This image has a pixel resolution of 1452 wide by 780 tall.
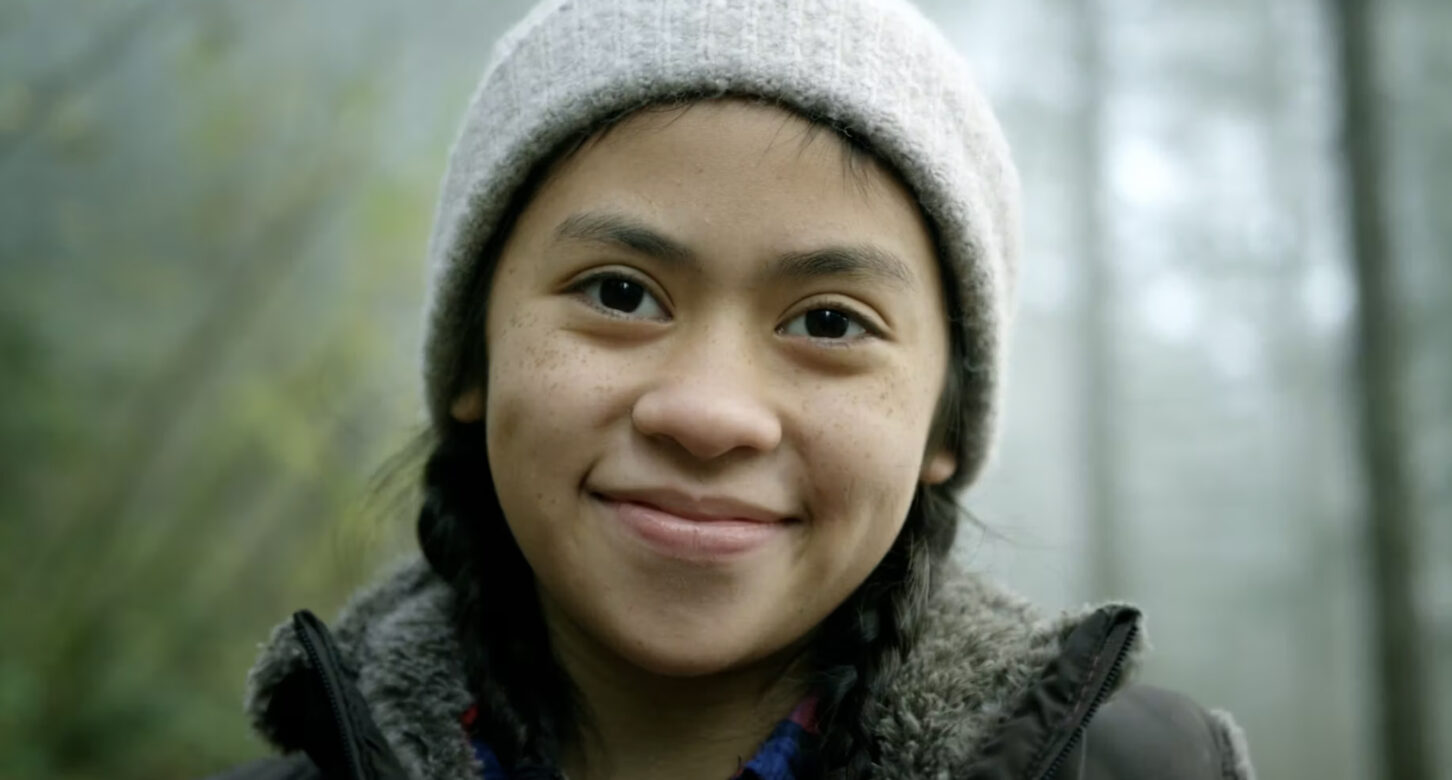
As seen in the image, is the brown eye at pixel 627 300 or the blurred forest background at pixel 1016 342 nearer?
the brown eye at pixel 627 300

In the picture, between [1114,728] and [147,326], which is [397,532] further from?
[147,326]

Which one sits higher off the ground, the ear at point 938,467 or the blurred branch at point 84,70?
the blurred branch at point 84,70

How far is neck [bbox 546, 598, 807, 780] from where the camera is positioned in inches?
47.7

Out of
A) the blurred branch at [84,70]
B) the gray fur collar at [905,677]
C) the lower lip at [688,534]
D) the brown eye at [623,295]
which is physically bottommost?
the gray fur collar at [905,677]

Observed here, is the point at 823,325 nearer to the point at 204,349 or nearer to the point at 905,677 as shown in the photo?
the point at 905,677

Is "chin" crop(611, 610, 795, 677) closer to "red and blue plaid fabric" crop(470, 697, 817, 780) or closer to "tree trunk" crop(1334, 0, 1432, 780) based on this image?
"red and blue plaid fabric" crop(470, 697, 817, 780)

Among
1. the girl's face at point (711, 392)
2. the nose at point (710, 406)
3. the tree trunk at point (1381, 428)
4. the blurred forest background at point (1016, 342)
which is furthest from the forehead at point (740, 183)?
the tree trunk at point (1381, 428)

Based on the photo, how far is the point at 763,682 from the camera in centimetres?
124

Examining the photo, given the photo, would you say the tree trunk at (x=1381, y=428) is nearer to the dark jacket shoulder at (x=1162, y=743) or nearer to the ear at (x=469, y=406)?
the dark jacket shoulder at (x=1162, y=743)

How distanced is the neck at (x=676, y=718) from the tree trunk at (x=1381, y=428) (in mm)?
3068

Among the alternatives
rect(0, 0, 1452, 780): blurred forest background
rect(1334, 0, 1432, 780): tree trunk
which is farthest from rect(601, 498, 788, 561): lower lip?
rect(1334, 0, 1432, 780): tree trunk

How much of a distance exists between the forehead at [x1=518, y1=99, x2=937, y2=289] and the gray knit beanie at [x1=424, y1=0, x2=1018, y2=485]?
28 millimetres

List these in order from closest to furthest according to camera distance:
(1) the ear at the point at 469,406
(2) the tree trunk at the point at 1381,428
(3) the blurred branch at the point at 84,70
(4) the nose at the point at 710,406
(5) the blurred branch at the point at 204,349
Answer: (4) the nose at the point at 710,406
(1) the ear at the point at 469,406
(3) the blurred branch at the point at 84,70
(5) the blurred branch at the point at 204,349
(2) the tree trunk at the point at 1381,428

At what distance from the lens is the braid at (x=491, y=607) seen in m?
1.23
